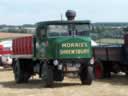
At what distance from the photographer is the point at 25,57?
22438 mm

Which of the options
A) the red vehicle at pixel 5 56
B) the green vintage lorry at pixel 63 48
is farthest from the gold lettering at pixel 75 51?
the red vehicle at pixel 5 56

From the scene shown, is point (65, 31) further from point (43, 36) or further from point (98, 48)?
point (98, 48)

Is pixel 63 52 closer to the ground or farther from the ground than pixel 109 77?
farther from the ground

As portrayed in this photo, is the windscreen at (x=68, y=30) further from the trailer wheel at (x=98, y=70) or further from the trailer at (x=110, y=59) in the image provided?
the trailer wheel at (x=98, y=70)

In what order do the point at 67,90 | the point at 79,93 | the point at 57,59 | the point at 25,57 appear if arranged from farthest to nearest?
1. the point at 25,57
2. the point at 57,59
3. the point at 67,90
4. the point at 79,93

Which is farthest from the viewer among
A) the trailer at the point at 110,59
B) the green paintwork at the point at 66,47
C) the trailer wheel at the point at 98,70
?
the trailer wheel at the point at 98,70

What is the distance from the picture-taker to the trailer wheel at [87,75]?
20.0 meters

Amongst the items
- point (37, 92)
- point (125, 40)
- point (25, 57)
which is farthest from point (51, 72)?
point (125, 40)

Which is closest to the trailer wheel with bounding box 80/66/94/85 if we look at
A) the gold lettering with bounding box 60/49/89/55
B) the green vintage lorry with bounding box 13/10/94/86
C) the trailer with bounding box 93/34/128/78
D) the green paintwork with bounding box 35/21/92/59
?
the green vintage lorry with bounding box 13/10/94/86

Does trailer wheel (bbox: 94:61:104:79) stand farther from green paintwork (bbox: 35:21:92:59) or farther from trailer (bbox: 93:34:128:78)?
green paintwork (bbox: 35:21:92:59)

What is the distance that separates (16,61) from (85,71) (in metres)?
4.68

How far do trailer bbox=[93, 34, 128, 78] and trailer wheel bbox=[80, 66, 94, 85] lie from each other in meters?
2.81

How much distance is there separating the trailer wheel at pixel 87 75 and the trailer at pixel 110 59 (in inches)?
111

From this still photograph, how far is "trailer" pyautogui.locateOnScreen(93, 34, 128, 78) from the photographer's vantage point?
22.7 m
